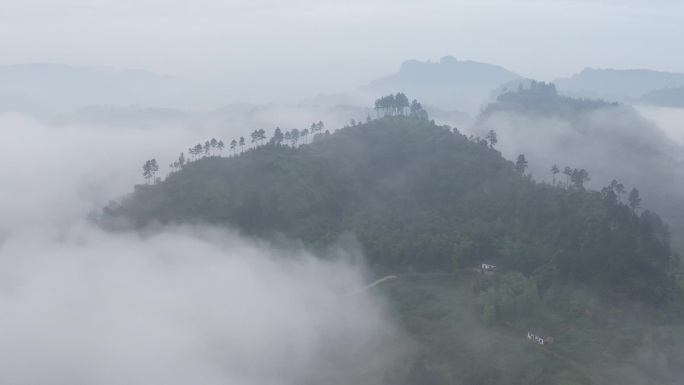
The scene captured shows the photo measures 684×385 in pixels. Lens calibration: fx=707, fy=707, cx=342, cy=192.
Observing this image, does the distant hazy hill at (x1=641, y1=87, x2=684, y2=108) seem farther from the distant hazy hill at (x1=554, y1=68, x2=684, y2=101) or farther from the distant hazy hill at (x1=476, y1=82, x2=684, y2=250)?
the distant hazy hill at (x1=476, y1=82, x2=684, y2=250)

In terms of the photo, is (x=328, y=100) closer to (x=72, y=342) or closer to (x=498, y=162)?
(x=498, y=162)

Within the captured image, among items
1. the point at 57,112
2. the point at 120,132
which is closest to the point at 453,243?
the point at 120,132

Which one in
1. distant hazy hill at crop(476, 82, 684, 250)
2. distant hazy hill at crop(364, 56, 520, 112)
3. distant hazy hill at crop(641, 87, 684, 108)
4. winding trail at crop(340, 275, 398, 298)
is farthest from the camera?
distant hazy hill at crop(364, 56, 520, 112)

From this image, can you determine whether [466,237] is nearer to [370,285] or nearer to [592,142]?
[370,285]

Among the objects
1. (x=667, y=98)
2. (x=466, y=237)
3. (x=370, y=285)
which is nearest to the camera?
(x=370, y=285)

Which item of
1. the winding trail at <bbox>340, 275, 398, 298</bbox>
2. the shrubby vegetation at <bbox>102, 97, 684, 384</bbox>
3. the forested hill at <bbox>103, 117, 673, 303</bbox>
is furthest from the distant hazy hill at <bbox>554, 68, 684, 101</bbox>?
the winding trail at <bbox>340, 275, 398, 298</bbox>

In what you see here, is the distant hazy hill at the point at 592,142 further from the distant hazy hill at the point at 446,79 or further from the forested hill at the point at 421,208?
the distant hazy hill at the point at 446,79

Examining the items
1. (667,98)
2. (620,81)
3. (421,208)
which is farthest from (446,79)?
(421,208)
